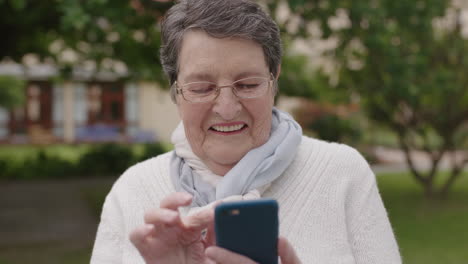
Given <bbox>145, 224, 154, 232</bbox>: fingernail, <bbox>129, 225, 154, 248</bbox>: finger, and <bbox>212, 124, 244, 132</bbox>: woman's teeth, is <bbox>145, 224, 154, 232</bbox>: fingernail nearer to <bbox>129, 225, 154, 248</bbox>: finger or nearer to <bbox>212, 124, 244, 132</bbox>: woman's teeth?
<bbox>129, 225, 154, 248</bbox>: finger

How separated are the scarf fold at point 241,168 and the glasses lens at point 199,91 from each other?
254mm

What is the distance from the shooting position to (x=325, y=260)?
184 cm

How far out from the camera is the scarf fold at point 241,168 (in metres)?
1.80

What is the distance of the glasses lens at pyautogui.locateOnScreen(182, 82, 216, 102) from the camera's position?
1.78 metres

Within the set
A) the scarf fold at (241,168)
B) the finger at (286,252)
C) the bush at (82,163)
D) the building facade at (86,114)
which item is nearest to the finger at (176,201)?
the finger at (286,252)

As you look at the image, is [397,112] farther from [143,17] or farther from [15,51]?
[15,51]

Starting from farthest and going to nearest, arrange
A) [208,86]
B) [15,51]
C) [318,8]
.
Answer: [15,51] → [318,8] → [208,86]

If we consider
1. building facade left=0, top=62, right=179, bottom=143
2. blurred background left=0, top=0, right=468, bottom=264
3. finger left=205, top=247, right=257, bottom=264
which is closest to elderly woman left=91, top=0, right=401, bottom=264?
finger left=205, top=247, right=257, bottom=264

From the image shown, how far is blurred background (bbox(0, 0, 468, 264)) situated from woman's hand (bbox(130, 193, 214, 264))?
2157 millimetres

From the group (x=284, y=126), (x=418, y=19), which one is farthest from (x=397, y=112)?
(x=284, y=126)

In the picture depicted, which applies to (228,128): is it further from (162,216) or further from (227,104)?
(162,216)

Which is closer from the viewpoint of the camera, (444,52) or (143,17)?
(143,17)

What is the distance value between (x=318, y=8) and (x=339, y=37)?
37.7 inches

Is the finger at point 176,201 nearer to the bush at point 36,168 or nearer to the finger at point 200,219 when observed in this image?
the finger at point 200,219
